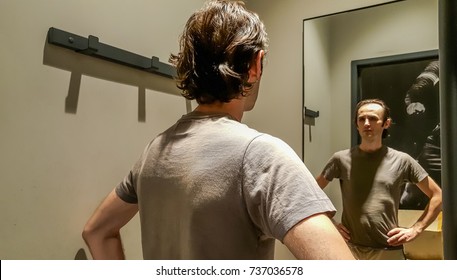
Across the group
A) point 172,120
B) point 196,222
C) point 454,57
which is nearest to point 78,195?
point 172,120

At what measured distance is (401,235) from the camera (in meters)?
1.01

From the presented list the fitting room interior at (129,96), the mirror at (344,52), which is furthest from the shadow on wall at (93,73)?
the mirror at (344,52)

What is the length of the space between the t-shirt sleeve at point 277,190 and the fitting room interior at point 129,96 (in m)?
0.14

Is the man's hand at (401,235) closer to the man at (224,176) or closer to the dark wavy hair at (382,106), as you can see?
the dark wavy hair at (382,106)

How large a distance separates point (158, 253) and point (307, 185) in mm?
247

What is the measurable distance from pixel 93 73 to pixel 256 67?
0.49 metres

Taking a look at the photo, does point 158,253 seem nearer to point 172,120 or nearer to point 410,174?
point 172,120

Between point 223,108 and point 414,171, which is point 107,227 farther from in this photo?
point 414,171

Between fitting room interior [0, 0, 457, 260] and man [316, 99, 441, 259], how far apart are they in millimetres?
32

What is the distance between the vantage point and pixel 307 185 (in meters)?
0.44

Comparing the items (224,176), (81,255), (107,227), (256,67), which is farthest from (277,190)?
(81,255)

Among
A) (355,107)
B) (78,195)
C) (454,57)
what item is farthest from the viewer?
(355,107)

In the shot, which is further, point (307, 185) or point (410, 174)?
point (410, 174)

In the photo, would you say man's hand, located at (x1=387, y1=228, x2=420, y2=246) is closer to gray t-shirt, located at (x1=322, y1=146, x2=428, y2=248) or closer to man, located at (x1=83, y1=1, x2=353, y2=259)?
gray t-shirt, located at (x1=322, y1=146, x2=428, y2=248)
